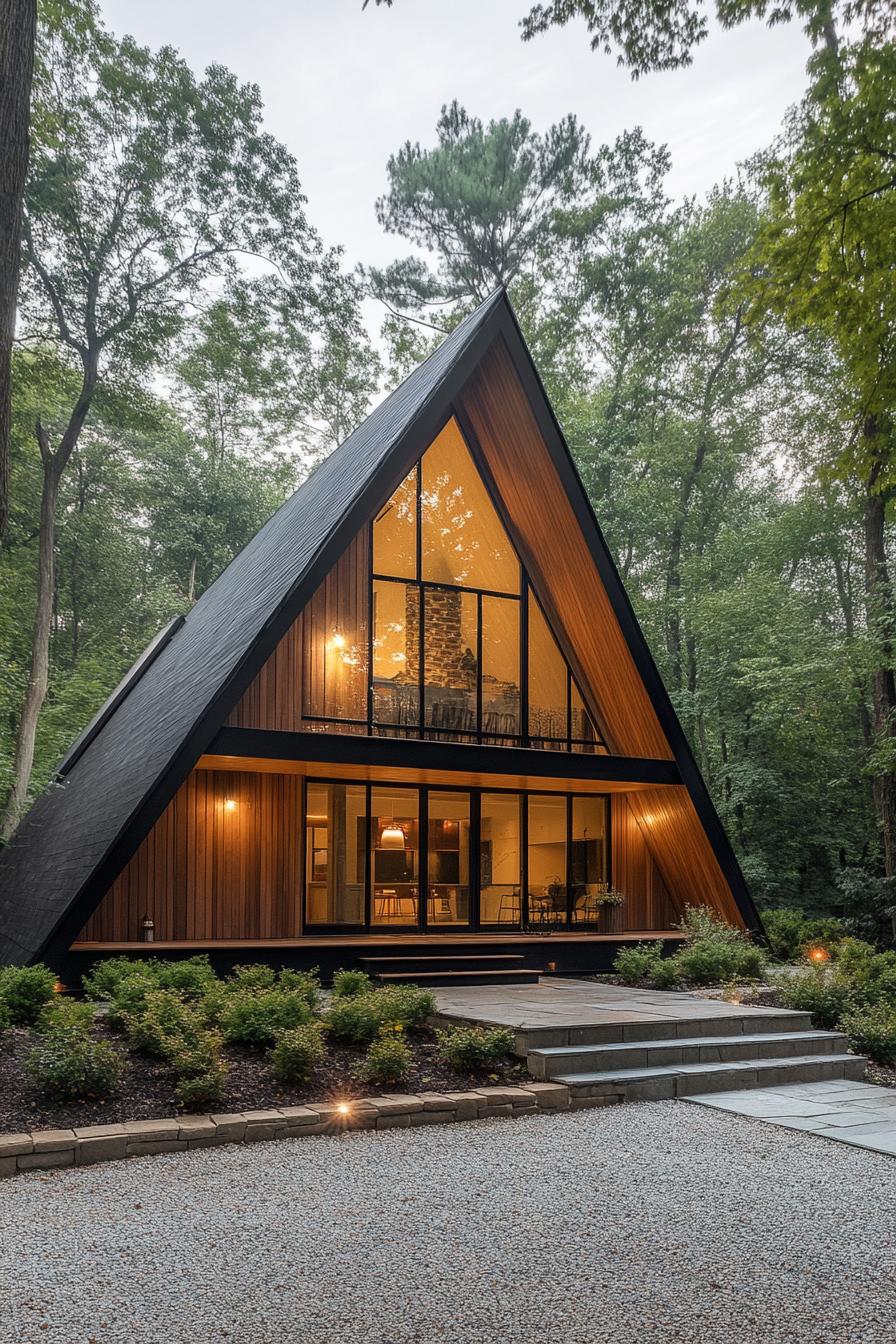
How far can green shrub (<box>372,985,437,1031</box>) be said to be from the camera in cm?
731

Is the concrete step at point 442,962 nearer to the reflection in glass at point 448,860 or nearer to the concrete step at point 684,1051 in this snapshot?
the reflection in glass at point 448,860

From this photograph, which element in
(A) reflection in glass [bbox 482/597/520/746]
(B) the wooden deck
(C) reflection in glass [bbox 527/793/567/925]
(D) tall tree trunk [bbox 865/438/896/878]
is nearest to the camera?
(B) the wooden deck

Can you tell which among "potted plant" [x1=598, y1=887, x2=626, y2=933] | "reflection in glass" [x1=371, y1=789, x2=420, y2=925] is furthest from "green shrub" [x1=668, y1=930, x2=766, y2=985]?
"reflection in glass" [x1=371, y1=789, x2=420, y2=925]

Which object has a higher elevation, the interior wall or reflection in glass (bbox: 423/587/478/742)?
reflection in glass (bbox: 423/587/478/742)

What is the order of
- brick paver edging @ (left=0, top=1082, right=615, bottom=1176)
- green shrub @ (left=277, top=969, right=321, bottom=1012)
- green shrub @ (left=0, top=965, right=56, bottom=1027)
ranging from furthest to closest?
green shrub @ (left=277, top=969, right=321, bottom=1012) → green shrub @ (left=0, top=965, right=56, bottom=1027) → brick paver edging @ (left=0, top=1082, right=615, bottom=1176)

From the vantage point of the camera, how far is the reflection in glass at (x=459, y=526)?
1296 centimetres

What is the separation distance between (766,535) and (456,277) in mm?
10251

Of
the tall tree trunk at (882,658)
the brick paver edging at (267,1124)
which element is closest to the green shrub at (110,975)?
the brick paver edging at (267,1124)

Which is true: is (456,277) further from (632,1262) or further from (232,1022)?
(632,1262)

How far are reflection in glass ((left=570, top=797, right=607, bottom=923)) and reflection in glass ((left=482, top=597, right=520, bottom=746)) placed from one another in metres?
1.62

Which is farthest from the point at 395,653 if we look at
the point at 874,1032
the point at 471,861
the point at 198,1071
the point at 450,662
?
the point at 198,1071

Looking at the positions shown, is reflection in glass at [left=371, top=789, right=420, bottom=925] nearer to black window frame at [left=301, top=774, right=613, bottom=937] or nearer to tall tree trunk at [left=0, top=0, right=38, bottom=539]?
black window frame at [left=301, top=774, right=613, bottom=937]

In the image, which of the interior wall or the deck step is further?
the interior wall

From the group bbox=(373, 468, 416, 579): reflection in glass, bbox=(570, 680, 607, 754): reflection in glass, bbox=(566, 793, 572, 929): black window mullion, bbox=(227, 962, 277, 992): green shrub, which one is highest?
bbox=(373, 468, 416, 579): reflection in glass
